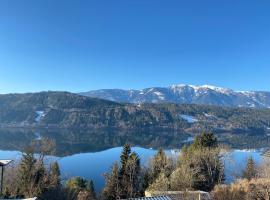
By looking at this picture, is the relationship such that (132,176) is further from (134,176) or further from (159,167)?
(159,167)

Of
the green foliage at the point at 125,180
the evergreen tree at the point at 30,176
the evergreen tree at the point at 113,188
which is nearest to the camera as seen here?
the evergreen tree at the point at 30,176

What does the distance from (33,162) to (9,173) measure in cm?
1056

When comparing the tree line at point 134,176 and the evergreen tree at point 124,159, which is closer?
the tree line at point 134,176

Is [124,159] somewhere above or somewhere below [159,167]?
above

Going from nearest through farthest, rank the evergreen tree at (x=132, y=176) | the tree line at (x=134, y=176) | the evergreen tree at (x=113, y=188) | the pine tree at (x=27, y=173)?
the pine tree at (x=27, y=173) < the tree line at (x=134, y=176) < the evergreen tree at (x=113, y=188) < the evergreen tree at (x=132, y=176)

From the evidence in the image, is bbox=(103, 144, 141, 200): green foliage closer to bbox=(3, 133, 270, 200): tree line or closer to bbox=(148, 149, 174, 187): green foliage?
bbox=(3, 133, 270, 200): tree line

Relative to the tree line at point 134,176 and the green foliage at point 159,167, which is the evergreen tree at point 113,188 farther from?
the green foliage at point 159,167

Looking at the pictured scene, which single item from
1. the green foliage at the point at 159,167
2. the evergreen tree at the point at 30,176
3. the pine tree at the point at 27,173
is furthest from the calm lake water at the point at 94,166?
the pine tree at the point at 27,173

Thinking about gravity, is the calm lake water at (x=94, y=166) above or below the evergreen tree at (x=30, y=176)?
below

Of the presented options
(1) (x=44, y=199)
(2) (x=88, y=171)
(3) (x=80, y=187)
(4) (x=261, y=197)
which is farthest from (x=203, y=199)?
(2) (x=88, y=171)

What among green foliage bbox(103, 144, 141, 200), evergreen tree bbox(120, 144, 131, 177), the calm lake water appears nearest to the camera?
green foliage bbox(103, 144, 141, 200)

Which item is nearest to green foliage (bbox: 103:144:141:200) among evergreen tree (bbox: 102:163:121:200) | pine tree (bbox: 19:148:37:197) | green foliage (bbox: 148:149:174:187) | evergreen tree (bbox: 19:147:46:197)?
evergreen tree (bbox: 102:163:121:200)

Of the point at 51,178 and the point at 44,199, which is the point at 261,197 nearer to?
the point at 44,199

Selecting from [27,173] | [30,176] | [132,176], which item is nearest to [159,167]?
[132,176]
